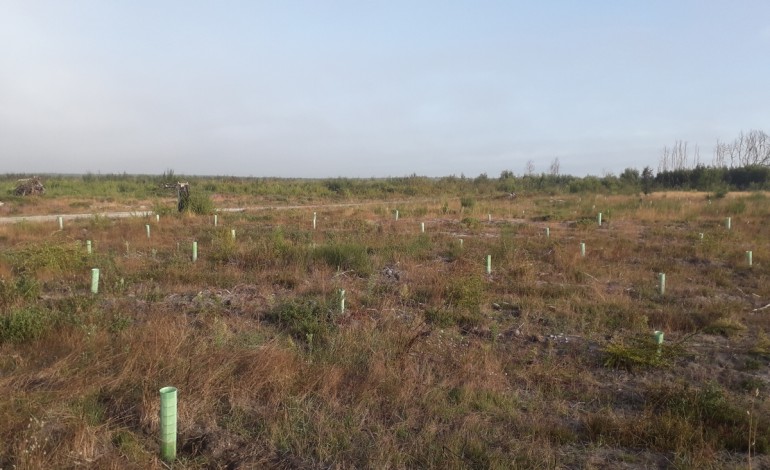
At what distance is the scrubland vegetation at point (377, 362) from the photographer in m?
3.22

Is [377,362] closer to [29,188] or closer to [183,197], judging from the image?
[183,197]

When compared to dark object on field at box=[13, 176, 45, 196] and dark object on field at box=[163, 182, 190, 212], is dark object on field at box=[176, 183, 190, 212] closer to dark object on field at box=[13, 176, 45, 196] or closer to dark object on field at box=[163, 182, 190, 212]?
dark object on field at box=[163, 182, 190, 212]

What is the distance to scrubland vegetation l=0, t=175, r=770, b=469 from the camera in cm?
322

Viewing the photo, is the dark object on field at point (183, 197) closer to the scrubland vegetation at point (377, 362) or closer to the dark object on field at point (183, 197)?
the dark object on field at point (183, 197)

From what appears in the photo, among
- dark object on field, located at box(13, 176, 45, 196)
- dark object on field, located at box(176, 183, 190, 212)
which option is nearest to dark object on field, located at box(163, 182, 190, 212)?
dark object on field, located at box(176, 183, 190, 212)

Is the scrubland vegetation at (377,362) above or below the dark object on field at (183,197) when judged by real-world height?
below

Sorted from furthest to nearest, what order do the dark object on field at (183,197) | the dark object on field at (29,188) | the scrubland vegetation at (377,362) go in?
the dark object on field at (29,188) → the dark object on field at (183,197) → the scrubland vegetation at (377,362)

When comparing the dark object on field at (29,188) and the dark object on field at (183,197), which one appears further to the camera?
the dark object on field at (29,188)

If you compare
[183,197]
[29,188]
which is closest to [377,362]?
[183,197]

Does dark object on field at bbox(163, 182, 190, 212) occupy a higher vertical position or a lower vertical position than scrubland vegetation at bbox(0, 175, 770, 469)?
higher

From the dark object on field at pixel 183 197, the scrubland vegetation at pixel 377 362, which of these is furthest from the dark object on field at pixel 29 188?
the scrubland vegetation at pixel 377 362

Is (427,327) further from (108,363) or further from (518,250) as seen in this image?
(518,250)

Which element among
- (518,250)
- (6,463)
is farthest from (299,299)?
(518,250)

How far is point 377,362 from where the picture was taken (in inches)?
176
